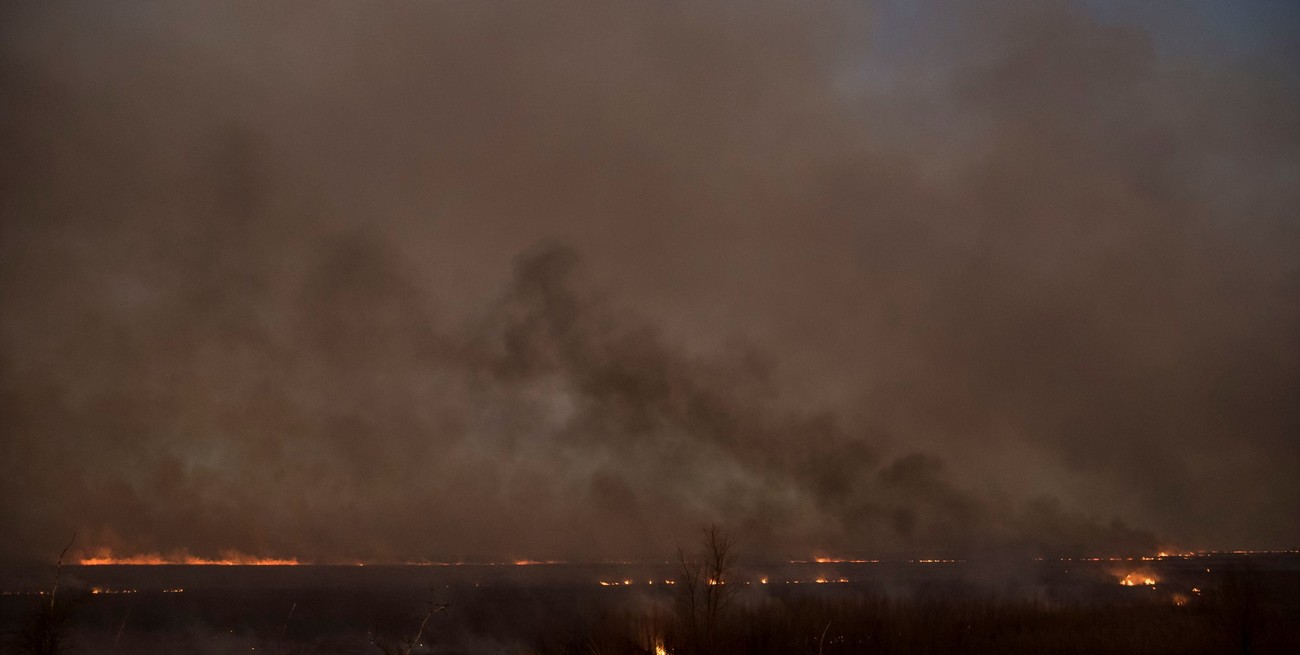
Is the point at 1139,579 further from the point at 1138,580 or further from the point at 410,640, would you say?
the point at 410,640

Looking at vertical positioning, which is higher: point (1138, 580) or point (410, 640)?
point (410, 640)

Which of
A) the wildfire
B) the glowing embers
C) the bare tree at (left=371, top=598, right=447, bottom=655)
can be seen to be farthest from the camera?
the glowing embers

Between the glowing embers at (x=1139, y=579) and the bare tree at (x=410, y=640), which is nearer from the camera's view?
the bare tree at (x=410, y=640)

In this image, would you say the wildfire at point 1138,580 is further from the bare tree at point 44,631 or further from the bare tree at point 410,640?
the bare tree at point 44,631

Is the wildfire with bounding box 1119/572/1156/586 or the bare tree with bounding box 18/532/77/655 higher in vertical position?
the bare tree with bounding box 18/532/77/655

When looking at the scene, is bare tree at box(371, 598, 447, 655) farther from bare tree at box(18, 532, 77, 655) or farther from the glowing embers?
the glowing embers

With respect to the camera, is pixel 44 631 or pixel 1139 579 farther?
pixel 1139 579

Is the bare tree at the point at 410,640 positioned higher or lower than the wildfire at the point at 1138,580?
higher

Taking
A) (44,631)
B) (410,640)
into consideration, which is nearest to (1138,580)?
(410,640)

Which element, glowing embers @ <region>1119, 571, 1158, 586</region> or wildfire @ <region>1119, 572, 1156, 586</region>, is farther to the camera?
glowing embers @ <region>1119, 571, 1158, 586</region>

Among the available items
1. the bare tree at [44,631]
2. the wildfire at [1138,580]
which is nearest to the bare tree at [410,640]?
the bare tree at [44,631]

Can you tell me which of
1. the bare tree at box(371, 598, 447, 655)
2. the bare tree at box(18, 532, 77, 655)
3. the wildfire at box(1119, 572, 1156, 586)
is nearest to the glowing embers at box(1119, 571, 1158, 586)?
the wildfire at box(1119, 572, 1156, 586)

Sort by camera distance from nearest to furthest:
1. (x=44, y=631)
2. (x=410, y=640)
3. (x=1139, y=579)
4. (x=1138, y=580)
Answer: (x=44, y=631), (x=410, y=640), (x=1138, y=580), (x=1139, y=579)

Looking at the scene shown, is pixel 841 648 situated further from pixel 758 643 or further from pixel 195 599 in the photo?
pixel 195 599
